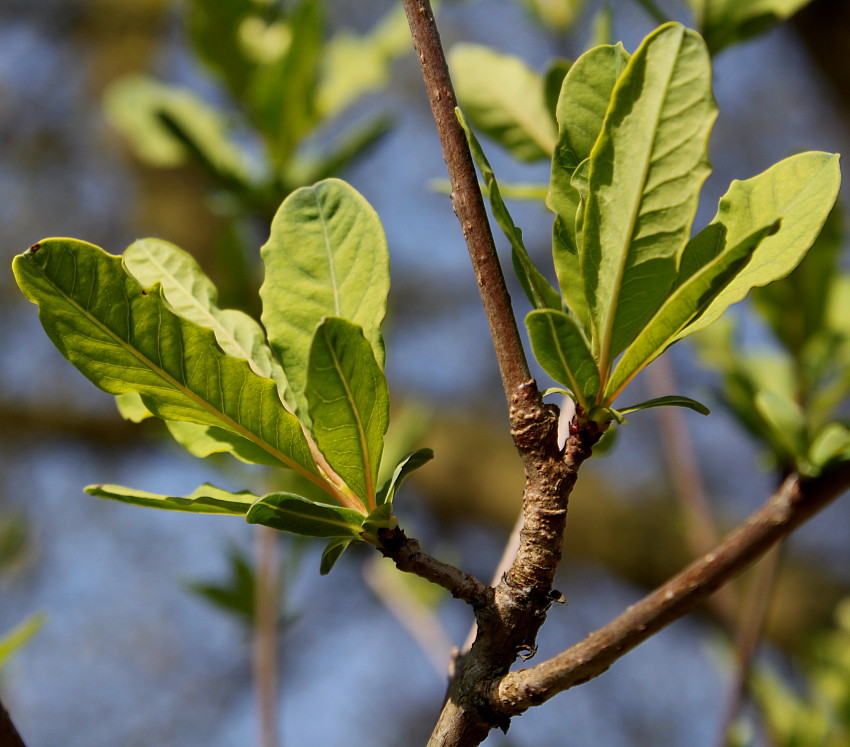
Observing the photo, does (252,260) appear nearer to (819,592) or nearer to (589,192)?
(589,192)

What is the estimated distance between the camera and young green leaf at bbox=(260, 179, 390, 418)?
482 millimetres

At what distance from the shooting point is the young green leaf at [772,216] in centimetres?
43

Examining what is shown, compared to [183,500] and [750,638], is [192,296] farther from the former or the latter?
[750,638]

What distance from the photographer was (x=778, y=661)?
2.54 metres

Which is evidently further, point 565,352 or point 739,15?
point 739,15

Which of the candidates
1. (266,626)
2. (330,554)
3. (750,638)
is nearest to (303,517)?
(330,554)

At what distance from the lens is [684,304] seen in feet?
1.39

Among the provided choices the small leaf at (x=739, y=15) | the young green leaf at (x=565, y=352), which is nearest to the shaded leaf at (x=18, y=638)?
the young green leaf at (x=565, y=352)

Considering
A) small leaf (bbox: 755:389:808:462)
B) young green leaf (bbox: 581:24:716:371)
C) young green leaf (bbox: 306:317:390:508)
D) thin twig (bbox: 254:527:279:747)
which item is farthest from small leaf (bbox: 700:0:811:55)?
thin twig (bbox: 254:527:279:747)

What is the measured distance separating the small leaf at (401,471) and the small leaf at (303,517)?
2cm

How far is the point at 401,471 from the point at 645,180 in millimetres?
206

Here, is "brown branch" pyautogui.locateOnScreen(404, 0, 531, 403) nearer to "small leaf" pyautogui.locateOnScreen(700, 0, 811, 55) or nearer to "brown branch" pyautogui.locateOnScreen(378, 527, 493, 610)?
"brown branch" pyautogui.locateOnScreen(378, 527, 493, 610)

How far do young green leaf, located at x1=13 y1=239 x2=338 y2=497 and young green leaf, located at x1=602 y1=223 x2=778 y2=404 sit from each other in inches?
7.3

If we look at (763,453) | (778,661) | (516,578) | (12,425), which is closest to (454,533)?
(778,661)
